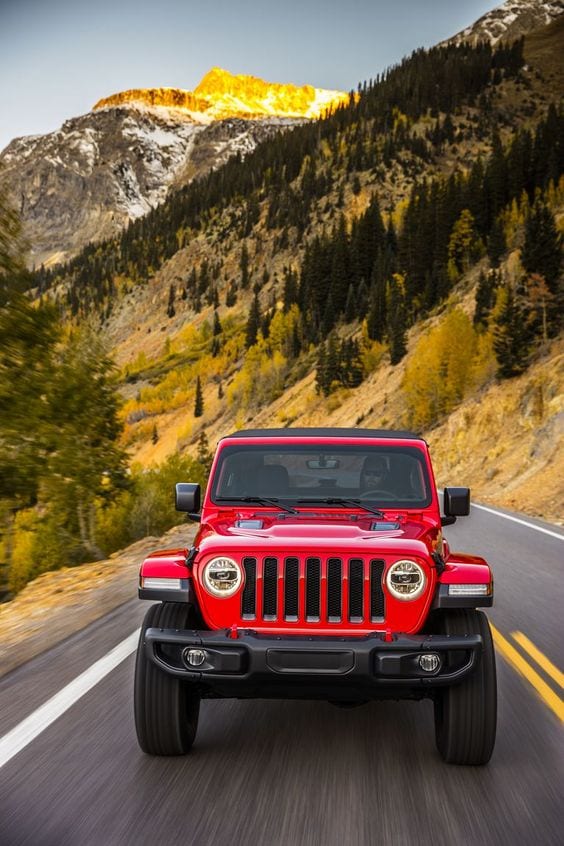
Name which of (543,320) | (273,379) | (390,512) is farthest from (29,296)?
(273,379)

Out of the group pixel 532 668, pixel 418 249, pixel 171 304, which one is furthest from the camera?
pixel 171 304

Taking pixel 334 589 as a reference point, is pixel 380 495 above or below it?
above

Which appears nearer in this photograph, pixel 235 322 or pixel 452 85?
pixel 235 322

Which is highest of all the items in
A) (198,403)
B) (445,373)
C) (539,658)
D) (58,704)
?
(445,373)

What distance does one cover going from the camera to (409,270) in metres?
87.6

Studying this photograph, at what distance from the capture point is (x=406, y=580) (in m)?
4.07

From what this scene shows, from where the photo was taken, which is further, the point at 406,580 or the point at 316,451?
the point at 316,451

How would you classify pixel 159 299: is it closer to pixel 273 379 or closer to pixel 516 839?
pixel 273 379

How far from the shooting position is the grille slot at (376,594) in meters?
4.01

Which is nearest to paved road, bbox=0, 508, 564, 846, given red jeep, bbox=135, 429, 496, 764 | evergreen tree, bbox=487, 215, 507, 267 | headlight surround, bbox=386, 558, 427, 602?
red jeep, bbox=135, 429, 496, 764

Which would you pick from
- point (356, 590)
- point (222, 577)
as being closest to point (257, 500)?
point (222, 577)

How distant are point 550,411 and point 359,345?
45.4 metres

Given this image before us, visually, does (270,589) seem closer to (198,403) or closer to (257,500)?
(257,500)

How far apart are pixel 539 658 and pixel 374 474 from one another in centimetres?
231
